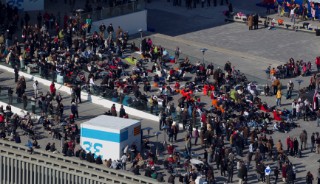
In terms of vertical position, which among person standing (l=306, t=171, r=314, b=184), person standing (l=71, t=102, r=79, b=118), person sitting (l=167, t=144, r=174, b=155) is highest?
person standing (l=71, t=102, r=79, b=118)

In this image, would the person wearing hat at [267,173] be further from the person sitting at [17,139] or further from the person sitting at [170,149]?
the person sitting at [17,139]

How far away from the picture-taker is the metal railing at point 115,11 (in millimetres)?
97312

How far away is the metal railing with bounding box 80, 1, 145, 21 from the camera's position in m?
97.3

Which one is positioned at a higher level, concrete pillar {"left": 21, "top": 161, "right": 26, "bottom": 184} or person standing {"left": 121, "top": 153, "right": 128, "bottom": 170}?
person standing {"left": 121, "top": 153, "right": 128, "bottom": 170}

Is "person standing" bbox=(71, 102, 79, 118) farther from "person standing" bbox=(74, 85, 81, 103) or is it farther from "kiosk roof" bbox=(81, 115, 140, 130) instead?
"kiosk roof" bbox=(81, 115, 140, 130)

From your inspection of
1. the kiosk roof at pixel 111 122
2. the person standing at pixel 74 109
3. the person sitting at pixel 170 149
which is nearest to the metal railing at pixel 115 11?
the person standing at pixel 74 109

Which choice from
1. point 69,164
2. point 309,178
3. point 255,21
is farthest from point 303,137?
point 255,21

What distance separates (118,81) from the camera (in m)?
85.4

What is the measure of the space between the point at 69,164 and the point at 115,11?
92.6ft

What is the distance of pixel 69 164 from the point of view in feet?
238

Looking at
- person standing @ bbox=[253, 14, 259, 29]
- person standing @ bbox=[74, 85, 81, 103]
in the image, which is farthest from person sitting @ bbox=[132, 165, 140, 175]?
person standing @ bbox=[253, 14, 259, 29]

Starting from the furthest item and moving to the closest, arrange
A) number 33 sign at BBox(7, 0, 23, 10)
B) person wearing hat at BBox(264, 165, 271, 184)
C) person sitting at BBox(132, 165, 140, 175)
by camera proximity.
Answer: number 33 sign at BBox(7, 0, 23, 10) → person wearing hat at BBox(264, 165, 271, 184) → person sitting at BBox(132, 165, 140, 175)

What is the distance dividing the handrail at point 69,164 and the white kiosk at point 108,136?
2624 mm

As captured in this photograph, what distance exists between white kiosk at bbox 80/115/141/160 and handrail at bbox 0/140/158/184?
8.61 ft
